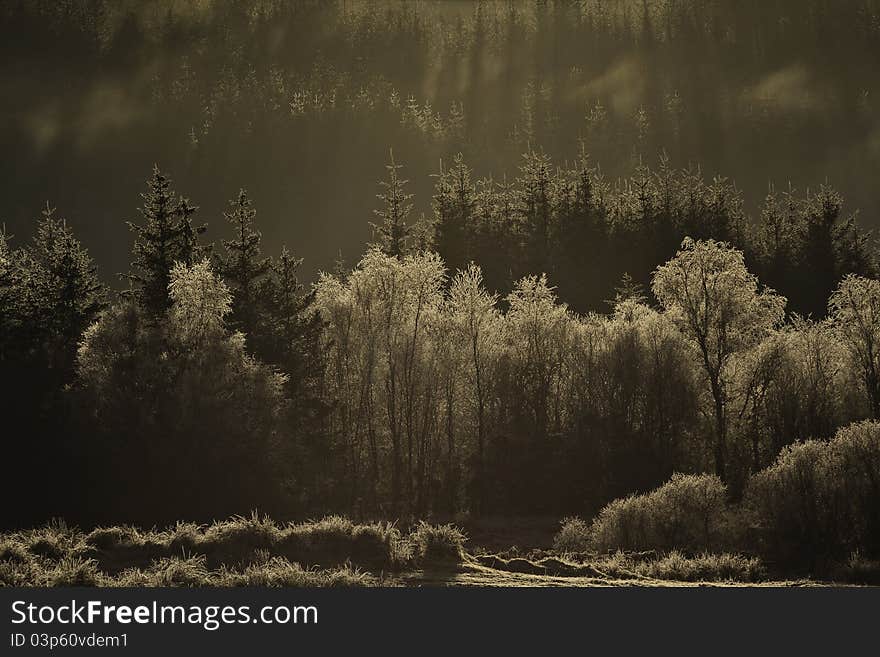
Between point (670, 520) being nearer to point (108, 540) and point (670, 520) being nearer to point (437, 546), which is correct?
point (437, 546)

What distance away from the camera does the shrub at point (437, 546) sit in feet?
87.5

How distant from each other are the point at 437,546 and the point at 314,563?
3.55m

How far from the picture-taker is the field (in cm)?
2247

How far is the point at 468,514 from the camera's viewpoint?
58.4 meters

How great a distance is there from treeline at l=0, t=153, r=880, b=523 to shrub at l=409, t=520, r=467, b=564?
98.6 ft

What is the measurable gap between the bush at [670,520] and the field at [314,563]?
960 centimetres

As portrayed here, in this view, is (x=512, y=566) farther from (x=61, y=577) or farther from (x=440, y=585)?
(x=61, y=577)

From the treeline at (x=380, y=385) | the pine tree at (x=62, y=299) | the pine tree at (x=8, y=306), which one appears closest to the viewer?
the treeline at (x=380, y=385)

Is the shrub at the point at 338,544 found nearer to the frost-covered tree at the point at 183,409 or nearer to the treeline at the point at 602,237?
the frost-covered tree at the point at 183,409

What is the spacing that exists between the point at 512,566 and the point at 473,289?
39.6m

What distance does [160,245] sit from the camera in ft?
219

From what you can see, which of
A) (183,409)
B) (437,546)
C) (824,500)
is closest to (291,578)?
(437,546)

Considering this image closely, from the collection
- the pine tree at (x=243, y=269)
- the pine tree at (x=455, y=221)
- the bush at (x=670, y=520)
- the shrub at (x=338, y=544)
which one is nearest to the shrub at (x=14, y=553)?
the shrub at (x=338, y=544)

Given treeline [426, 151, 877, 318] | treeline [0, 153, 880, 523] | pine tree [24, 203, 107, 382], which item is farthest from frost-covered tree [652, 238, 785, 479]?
pine tree [24, 203, 107, 382]
